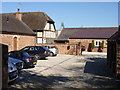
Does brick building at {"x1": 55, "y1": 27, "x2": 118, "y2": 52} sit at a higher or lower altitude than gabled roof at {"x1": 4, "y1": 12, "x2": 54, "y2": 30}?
lower

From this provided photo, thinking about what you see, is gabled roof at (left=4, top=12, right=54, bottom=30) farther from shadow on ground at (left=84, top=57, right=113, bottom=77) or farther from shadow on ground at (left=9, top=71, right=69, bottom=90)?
shadow on ground at (left=9, top=71, right=69, bottom=90)

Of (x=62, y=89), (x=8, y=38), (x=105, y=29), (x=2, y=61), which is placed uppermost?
(x=105, y=29)

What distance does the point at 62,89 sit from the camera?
7.90 metres

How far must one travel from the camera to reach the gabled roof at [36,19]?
39194mm

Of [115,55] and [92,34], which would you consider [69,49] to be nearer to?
[92,34]

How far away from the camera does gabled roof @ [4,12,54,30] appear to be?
1543 inches

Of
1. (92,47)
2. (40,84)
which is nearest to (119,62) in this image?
(40,84)

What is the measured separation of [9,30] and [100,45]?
18.3 meters

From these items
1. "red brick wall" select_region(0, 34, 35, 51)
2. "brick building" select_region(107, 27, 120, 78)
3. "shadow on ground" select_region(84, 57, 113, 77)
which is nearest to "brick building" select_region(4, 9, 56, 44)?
"red brick wall" select_region(0, 34, 35, 51)

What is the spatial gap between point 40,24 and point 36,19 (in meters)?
2.13

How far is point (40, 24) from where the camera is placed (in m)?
39.4

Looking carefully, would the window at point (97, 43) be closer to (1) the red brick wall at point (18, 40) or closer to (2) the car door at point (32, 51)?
(1) the red brick wall at point (18, 40)

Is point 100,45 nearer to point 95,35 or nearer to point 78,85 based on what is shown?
point 95,35

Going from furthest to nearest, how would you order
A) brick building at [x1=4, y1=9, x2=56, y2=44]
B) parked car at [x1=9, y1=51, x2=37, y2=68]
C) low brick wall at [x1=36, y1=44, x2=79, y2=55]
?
brick building at [x1=4, y1=9, x2=56, y2=44] → low brick wall at [x1=36, y1=44, x2=79, y2=55] → parked car at [x1=9, y1=51, x2=37, y2=68]
